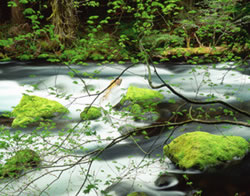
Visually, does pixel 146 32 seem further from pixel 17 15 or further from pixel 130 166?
pixel 17 15

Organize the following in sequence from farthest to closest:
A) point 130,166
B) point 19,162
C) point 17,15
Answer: point 17,15 → point 130,166 → point 19,162

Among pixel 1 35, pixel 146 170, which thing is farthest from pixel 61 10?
pixel 146 170

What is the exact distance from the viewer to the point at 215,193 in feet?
12.3

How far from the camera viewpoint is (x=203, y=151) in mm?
4293

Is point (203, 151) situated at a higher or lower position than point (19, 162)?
lower

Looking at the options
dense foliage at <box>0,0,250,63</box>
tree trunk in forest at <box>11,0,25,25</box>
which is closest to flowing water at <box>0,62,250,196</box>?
dense foliage at <box>0,0,250,63</box>

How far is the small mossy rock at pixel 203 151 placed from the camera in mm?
4258

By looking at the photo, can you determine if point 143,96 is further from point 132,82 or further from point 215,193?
point 215,193

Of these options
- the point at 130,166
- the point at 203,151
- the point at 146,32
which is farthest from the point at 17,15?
the point at 203,151

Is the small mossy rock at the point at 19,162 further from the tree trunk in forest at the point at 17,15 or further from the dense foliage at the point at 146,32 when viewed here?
the tree trunk in forest at the point at 17,15

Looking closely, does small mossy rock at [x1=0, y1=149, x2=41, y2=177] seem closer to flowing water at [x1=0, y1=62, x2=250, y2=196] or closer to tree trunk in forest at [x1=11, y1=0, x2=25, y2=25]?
flowing water at [x1=0, y1=62, x2=250, y2=196]

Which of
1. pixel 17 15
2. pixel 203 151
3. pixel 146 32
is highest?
pixel 146 32

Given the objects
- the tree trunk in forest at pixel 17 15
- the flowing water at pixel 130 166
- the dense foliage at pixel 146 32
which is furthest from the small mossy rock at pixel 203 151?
the tree trunk in forest at pixel 17 15

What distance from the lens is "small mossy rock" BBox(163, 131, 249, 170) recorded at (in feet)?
14.0
